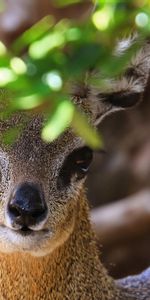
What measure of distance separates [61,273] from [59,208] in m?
0.45

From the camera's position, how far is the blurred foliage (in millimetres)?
581

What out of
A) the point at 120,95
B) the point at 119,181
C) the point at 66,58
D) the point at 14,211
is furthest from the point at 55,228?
the point at 119,181

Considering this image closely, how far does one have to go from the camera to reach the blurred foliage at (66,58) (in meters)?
0.58

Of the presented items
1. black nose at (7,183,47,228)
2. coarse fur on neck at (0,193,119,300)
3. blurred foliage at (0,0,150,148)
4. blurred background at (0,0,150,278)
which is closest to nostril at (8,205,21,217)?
black nose at (7,183,47,228)

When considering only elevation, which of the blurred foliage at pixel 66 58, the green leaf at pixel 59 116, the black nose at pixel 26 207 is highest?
the blurred foliage at pixel 66 58

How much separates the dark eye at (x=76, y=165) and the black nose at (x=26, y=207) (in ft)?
0.90

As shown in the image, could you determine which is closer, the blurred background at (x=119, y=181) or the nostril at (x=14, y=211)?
the nostril at (x=14, y=211)

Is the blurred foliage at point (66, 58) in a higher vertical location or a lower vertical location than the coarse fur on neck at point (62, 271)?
higher

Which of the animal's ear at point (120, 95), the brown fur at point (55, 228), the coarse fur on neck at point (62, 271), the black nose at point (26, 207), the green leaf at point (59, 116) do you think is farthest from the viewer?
the coarse fur on neck at point (62, 271)

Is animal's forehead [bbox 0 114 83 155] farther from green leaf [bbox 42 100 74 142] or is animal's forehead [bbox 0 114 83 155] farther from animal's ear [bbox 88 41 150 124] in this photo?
green leaf [bbox 42 100 74 142]

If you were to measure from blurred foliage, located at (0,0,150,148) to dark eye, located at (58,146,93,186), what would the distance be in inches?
66.8

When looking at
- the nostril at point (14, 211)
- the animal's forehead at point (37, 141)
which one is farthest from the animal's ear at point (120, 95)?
the nostril at point (14, 211)

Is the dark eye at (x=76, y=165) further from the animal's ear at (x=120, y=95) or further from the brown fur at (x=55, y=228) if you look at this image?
the animal's ear at (x=120, y=95)

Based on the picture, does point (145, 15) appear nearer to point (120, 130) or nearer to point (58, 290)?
point (58, 290)
